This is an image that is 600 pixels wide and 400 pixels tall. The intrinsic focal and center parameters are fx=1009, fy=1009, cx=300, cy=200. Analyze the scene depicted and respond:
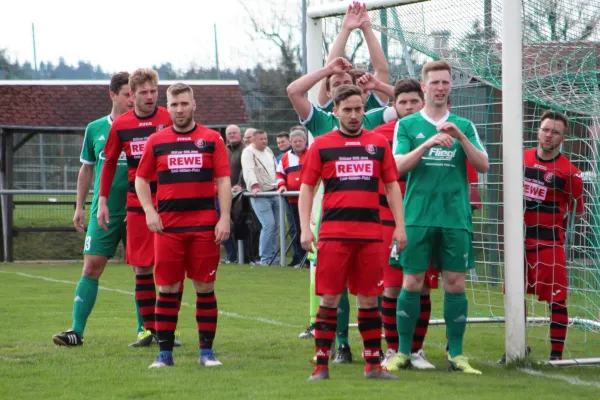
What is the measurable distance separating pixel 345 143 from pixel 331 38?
298cm

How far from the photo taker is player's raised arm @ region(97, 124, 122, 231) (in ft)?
25.2

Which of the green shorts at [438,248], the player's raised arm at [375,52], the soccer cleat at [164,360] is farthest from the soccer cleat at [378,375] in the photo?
the player's raised arm at [375,52]

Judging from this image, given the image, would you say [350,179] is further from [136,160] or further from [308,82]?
[136,160]

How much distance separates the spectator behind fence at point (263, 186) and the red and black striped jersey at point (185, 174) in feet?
30.6

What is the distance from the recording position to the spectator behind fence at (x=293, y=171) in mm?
15016

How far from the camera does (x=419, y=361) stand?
6859mm

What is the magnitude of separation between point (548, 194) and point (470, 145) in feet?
5.28

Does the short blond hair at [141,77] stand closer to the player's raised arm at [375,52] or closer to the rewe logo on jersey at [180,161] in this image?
the rewe logo on jersey at [180,161]

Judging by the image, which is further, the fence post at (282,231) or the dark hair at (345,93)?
the fence post at (282,231)

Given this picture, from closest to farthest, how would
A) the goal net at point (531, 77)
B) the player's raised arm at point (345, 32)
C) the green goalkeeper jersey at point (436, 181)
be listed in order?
the green goalkeeper jersey at point (436, 181) → the player's raised arm at point (345, 32) → the goal net at point (531, 77)

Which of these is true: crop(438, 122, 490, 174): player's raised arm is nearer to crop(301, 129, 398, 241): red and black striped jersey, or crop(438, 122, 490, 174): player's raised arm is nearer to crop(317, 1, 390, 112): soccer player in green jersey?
crop(301, 129, 398, 241): red and black striped jersey

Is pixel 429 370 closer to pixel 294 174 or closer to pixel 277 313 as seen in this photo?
pixel 277 313

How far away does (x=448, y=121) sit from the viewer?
669 centimetres

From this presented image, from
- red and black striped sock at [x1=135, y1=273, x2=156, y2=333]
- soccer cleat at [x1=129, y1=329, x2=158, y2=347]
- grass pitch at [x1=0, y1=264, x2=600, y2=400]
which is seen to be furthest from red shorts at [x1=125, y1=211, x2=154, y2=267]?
grass pitch at [x1=0, y1=264, x2=600, y2=400]
